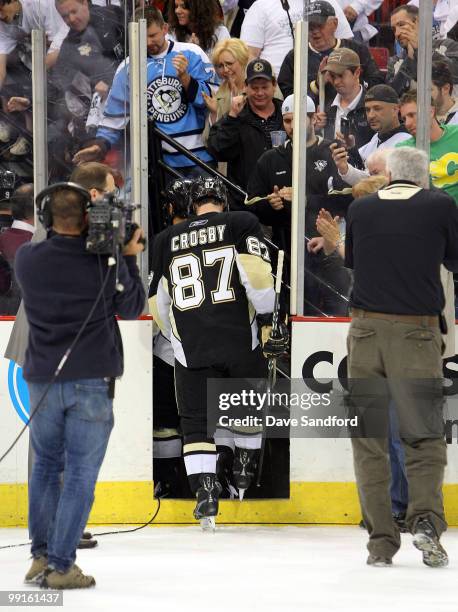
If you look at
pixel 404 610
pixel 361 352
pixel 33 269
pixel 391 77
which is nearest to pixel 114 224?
pixel 33 269

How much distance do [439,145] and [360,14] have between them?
0.72 m

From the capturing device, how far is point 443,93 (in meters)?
6.23

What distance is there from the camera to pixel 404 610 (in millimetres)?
4297

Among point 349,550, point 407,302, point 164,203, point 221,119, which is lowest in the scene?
point 349,550

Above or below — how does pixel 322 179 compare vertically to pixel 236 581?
above

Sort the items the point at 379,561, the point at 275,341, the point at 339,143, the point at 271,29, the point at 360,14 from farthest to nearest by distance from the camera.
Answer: the point at 271,29 < the point at 339,143 < the point at 360,14 < the point at 275,341 < the point at 379,561

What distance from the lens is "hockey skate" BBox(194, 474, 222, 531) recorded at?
5867 mm

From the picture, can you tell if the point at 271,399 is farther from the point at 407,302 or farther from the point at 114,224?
the point at 114,224

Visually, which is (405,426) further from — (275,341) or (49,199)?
(49,199)

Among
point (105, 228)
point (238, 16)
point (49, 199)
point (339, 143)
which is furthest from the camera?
point (238, 16)

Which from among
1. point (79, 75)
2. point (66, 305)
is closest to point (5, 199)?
point (79, 75)

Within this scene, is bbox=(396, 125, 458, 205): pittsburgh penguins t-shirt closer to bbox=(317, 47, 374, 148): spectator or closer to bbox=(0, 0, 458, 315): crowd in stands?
bbox=(0, 0, 458, 315): crowd in stands

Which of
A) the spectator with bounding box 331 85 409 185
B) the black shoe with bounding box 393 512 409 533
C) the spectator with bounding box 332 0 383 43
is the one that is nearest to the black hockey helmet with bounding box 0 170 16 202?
the spectator with bounding box 331 85 409 185

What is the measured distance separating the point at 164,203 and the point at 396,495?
2073 mm
